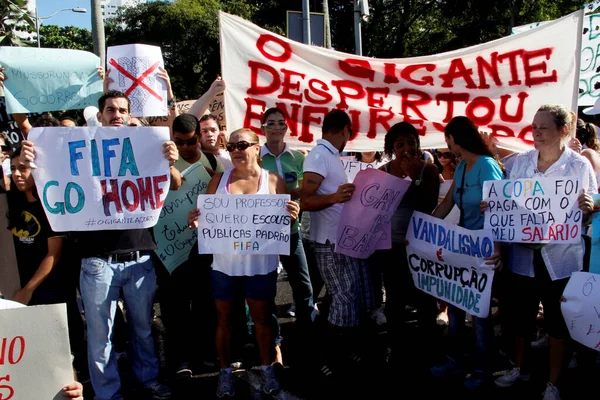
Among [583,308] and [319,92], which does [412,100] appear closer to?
[319,92]

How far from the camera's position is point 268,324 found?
3963mm

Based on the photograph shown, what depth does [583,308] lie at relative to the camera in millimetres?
3363

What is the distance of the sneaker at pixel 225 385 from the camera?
156 inches

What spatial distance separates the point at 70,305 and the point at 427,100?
328 cm

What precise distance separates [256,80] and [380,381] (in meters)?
2.56

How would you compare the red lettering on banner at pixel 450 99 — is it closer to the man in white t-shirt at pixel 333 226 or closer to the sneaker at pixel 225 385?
the man in white t-shirt at pixel 333 226

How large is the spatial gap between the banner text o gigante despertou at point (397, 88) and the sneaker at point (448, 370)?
1.91 m

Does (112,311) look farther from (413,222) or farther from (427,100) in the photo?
(427,100)

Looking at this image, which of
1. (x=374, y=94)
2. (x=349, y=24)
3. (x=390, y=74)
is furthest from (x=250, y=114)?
(x=349, y=24)

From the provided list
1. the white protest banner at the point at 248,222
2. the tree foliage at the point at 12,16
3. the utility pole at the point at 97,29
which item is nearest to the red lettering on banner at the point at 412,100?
the white protest banner at the point at 248,222

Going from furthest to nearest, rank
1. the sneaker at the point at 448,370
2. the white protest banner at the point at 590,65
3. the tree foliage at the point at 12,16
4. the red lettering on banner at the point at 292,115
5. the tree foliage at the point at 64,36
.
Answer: the tree foliage at the point at 64,36
the tree foliage at the point at 12,16
the white protest banner at the point at 590,65
the red lettering on banner at the point at 292,115
the sneaker at the point at 448,370

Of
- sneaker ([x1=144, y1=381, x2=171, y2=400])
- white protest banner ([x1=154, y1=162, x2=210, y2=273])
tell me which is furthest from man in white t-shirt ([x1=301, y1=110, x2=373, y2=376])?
sneaker ([x1=144, y1=381, x2=171, y2=400])

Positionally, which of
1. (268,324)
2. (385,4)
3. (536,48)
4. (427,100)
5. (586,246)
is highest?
(385,4)

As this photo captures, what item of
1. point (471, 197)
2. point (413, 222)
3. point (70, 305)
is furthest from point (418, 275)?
point (70, 305)
